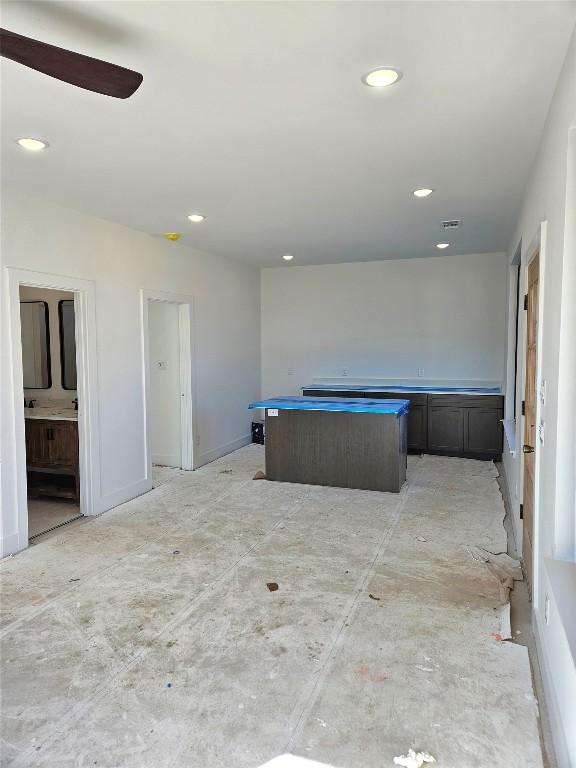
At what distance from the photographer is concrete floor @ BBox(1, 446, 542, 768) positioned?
76.1 inches

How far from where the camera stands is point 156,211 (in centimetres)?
429

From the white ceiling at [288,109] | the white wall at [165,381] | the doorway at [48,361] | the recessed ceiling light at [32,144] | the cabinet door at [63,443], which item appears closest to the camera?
the white ceiling at [288,109]

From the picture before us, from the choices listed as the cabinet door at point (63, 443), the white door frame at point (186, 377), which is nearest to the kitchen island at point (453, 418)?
the white door frame at point (186, 377)

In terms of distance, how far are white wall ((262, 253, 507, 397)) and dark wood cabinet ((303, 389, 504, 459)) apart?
712 mm

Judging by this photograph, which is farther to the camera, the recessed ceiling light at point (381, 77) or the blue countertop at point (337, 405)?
the blue countertop at point (337, 405)

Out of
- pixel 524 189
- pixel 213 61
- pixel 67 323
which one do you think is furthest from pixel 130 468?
pixel 524 189

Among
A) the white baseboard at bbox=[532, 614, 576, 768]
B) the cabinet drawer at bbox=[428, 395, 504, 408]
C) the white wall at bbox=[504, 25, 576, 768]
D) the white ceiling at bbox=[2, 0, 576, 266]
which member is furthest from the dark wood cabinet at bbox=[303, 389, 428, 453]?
the white baseboard at bbox=[532, 614, 576, 768]

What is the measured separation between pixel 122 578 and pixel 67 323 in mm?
3124

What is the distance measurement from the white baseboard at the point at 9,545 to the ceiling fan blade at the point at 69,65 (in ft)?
10.4

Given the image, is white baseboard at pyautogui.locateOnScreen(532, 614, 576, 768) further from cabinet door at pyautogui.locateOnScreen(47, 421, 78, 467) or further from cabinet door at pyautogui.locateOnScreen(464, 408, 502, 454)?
cabinet door at pyautogui.locateOnScreen(464, 408, 502, 454)

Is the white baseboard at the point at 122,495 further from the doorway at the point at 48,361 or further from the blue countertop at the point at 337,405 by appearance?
the blue countertop at the point at 337,405

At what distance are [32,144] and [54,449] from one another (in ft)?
9.13

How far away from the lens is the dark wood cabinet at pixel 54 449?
464 centimetres

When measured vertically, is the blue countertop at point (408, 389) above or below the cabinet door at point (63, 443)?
above
